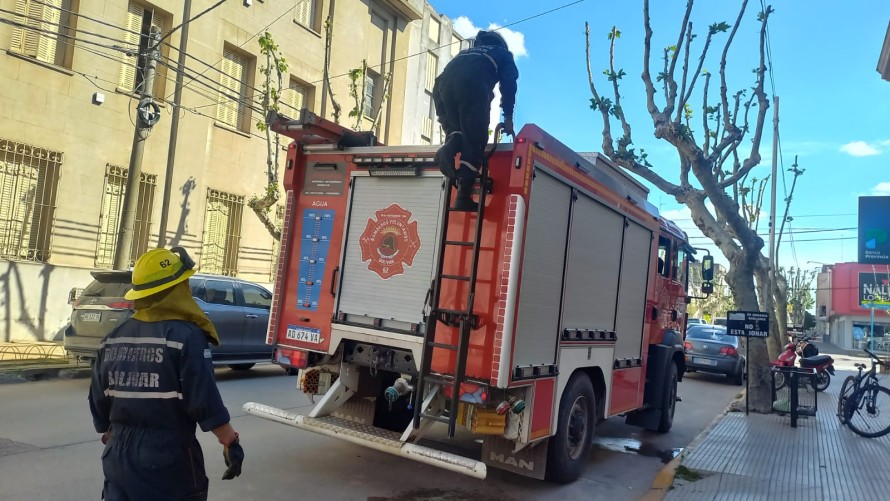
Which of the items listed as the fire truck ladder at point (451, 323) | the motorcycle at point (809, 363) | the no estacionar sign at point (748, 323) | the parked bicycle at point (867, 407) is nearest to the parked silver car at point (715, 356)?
the motorcycle at point (809, 363)

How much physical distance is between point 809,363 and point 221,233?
14187 mm

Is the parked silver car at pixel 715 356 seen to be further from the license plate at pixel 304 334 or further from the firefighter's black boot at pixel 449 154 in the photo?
the firefighter's black boot at pixel 449 154

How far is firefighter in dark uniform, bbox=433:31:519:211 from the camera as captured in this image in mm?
4980

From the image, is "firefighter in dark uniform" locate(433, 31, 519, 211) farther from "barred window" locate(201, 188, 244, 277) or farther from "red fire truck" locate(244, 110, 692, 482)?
"barred window" locate(201, 188, 244, 277)

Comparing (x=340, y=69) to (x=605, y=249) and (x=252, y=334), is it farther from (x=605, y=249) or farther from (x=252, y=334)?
(x=605, y=249)

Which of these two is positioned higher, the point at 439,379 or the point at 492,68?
the point at 492,68

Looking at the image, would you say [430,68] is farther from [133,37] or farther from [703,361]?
[703,361]

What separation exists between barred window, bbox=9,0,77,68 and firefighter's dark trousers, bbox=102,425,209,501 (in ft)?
40.6

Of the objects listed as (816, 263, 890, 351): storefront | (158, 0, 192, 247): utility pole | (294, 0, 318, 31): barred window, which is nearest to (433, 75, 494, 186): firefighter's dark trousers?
(158, 0, 192, 247): utility pole

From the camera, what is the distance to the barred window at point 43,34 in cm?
1263

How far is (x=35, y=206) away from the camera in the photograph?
1309cm

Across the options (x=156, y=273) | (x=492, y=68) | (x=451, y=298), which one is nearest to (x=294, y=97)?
(x=492, y=68)

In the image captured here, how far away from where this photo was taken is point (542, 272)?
5.29 meters

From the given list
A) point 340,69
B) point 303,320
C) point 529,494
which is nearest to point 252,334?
point 303,320
